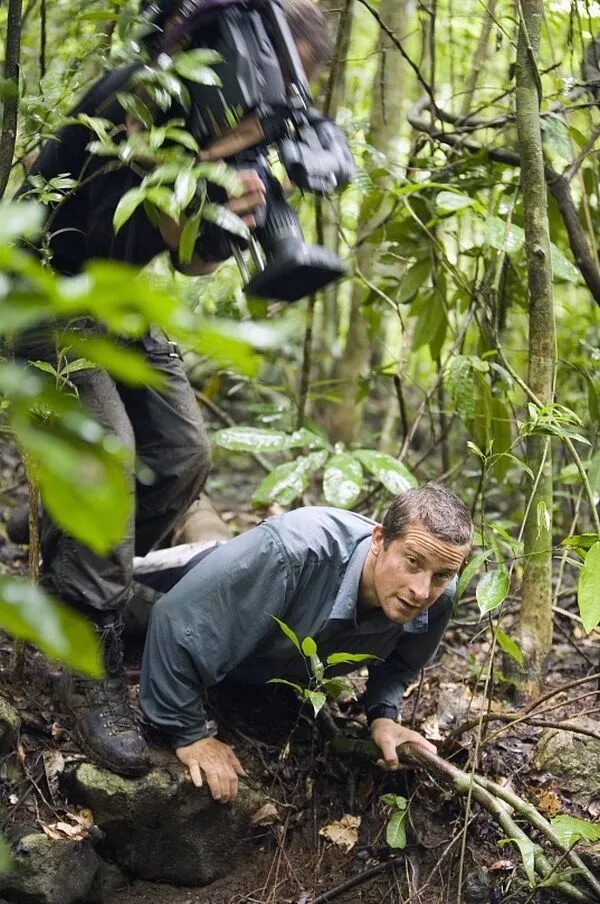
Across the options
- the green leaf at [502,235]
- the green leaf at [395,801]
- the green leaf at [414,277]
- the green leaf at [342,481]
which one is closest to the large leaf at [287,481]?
the green leaf at [342,481]

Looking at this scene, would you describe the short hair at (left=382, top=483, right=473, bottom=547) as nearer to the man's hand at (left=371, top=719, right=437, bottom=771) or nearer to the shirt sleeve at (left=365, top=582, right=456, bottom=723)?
the shirt sleeve at (left=365, top=582, right=456, bottom=723)

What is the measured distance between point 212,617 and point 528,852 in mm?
1055

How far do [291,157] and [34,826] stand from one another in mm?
1930

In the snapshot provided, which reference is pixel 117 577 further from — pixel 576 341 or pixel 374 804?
pixel 576 341

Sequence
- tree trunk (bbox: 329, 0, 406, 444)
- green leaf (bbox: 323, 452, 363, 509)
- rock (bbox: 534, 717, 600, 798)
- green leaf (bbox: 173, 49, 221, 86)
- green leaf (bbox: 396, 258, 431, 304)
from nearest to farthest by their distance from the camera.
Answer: green leaf (bbox: 173, 49, 221, 86)
rock (bbox: 534, 717, 600, 798)
green leaf (bbox: 323, 452, 363, 509)
green leaf (bbox: 396, 258, 431, 304)
tree trunk (bbox: 329, 0, 406, 444)

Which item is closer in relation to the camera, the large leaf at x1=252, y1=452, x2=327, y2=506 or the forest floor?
the forest floor

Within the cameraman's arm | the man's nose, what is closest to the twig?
the man's nose

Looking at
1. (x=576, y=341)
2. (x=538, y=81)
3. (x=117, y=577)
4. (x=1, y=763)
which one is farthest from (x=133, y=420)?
(x=576, y=341)

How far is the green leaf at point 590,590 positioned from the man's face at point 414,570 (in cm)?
38

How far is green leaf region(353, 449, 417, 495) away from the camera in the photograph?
363cm

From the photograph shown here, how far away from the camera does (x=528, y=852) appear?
252 centimetres

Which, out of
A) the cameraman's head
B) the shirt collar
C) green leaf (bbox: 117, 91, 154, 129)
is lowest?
the shirt collar

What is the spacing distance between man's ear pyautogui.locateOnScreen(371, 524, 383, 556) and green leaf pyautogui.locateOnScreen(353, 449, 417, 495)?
677 millimetres

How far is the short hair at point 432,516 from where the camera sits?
275 cm
